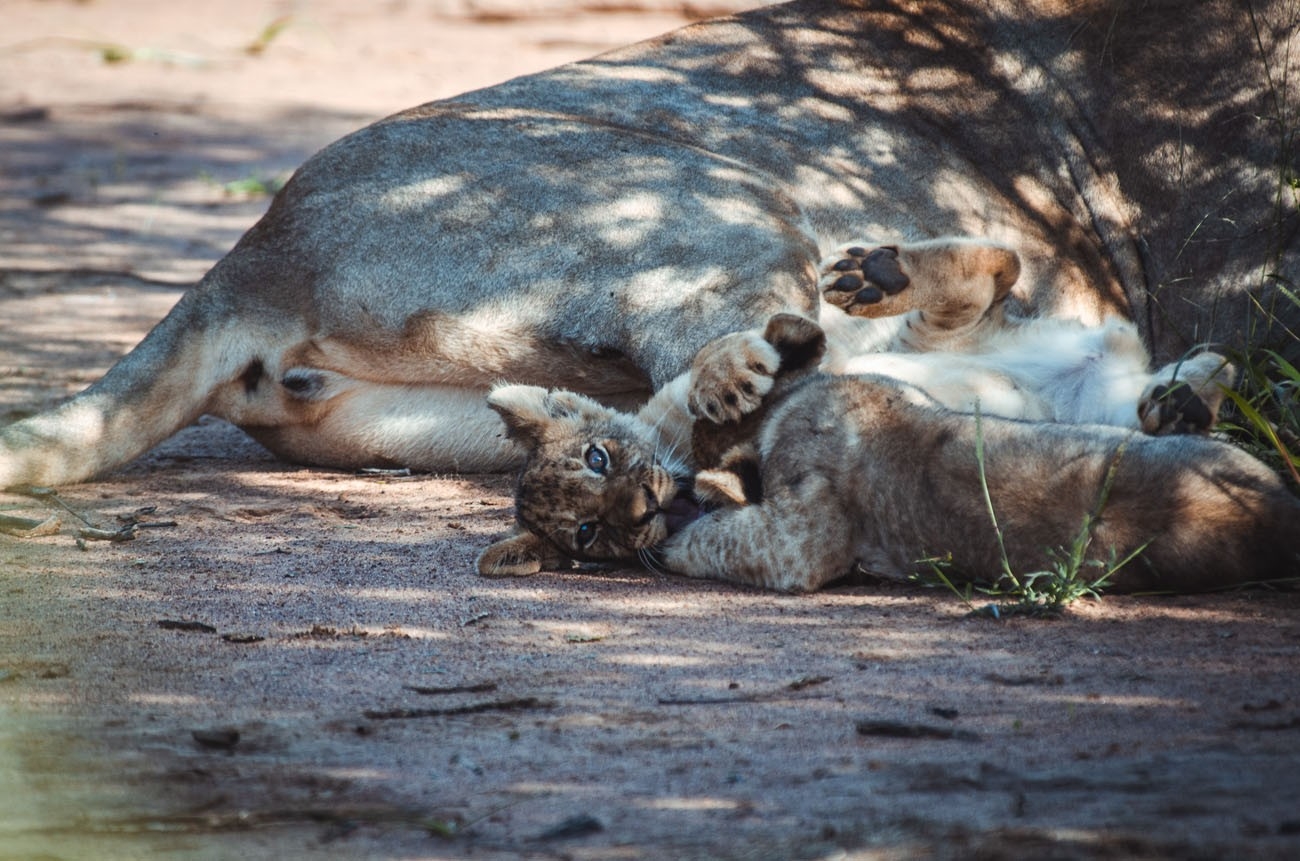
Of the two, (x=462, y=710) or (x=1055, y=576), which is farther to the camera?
(x=1055, y=576)

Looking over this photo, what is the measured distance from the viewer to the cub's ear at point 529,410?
11.8 feet

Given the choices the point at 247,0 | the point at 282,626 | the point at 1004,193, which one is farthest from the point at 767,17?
the point at 247,0

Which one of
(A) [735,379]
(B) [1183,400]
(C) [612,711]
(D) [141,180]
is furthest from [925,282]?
(D) [141,180]

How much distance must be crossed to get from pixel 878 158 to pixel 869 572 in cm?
193

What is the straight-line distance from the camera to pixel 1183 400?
10.4ft

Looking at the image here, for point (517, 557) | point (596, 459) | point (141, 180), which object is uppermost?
point (141, 180)

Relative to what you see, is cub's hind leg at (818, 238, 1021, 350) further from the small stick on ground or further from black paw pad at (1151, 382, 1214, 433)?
Answer: the small stick on ground

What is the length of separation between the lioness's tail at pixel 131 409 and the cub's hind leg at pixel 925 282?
1.79 meters

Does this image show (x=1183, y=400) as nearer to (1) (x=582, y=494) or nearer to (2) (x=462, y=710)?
(1) (x=582, y=494)

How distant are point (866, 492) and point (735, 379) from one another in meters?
0.46

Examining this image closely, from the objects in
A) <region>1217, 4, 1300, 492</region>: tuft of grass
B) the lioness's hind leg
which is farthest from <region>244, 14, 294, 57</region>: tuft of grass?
the lioness's hind leg

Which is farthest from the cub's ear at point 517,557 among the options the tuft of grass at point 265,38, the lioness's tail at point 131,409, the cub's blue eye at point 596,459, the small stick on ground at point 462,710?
the tuft of grass at point 265,38

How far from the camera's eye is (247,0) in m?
13.2

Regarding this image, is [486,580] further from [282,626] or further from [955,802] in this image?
[955,802]
